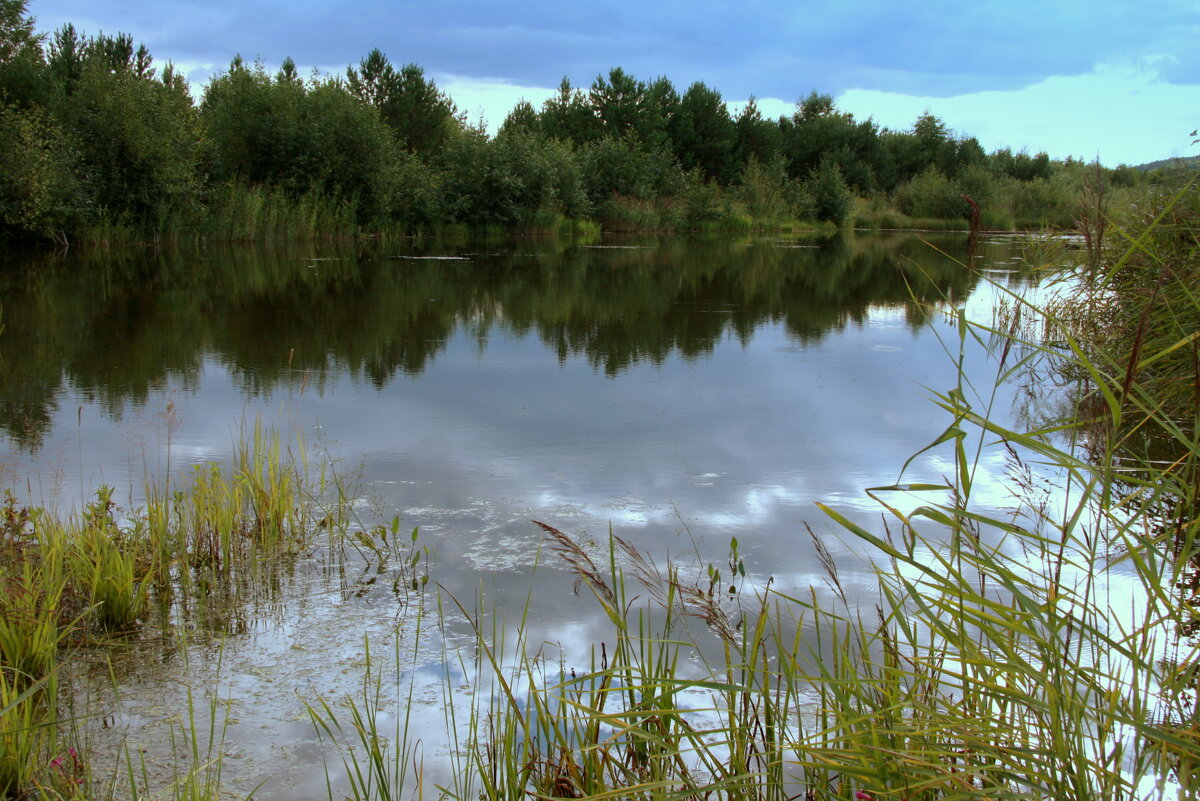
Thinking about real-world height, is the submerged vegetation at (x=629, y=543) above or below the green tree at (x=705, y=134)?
below

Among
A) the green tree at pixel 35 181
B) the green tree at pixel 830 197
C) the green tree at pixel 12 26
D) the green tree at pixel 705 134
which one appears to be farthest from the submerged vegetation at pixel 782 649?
the green tree at pixel 705 134

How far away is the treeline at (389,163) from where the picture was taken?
66.6 ft

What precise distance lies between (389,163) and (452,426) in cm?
2074

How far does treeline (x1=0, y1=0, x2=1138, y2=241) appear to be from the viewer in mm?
20312

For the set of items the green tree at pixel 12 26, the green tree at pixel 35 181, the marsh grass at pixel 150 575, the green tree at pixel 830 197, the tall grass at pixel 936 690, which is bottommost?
the marsh grass at pixel 150 575

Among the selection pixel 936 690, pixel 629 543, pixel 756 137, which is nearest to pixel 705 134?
pixel 756 137

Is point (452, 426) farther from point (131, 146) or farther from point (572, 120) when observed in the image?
point (572, 120)

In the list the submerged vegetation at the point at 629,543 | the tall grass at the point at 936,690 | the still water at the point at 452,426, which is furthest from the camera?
the still water at the point at 452,426

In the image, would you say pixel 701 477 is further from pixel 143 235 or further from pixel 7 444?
pixel 143 235

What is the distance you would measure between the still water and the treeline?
13.2 feet

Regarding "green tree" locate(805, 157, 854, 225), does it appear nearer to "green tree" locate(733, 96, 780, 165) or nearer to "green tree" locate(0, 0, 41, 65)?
"green tree" locate(733, 96, 780, 165)

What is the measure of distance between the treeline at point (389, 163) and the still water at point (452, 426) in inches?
159

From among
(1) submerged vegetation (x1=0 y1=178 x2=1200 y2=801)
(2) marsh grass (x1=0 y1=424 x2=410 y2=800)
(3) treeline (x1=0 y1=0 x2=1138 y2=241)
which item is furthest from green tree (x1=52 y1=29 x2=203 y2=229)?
(2) marsh grass (x1=0 y1=424 x2=410 y2=800)

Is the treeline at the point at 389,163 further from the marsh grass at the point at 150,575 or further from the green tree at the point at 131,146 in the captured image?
the marsh grass at the point at 150,575
